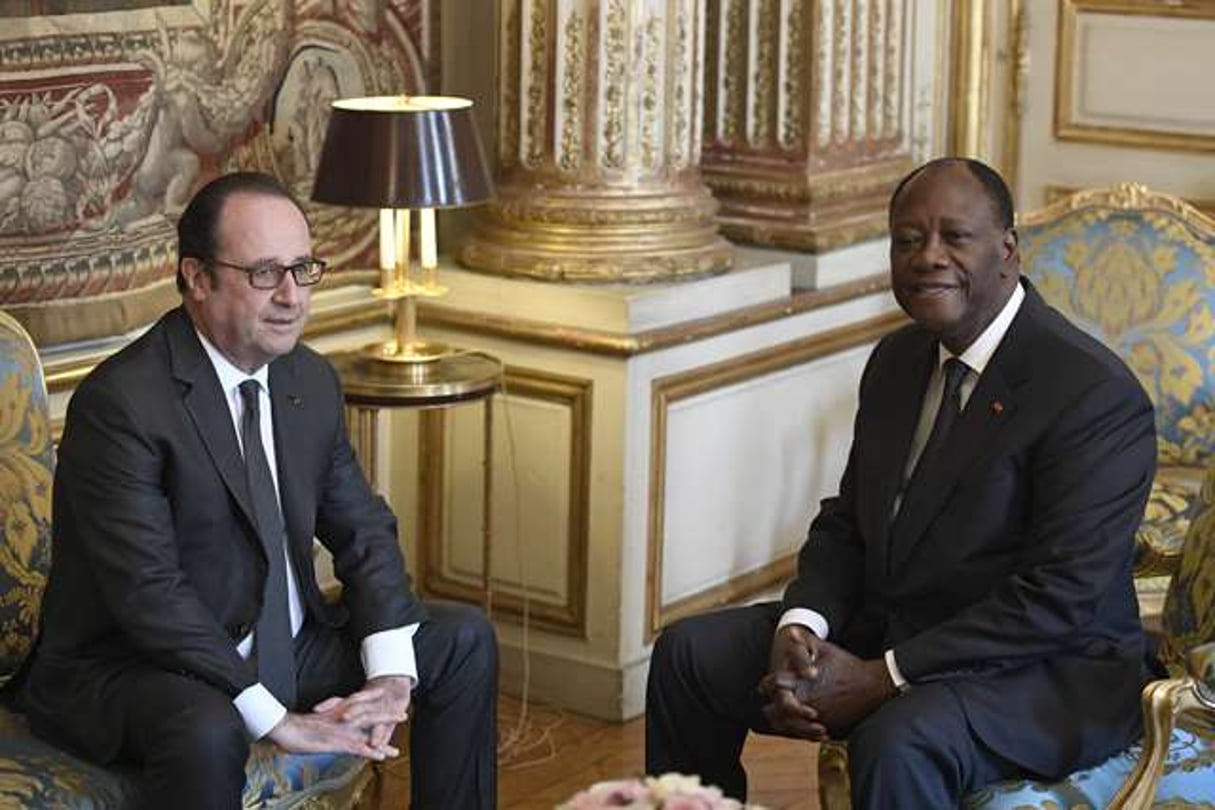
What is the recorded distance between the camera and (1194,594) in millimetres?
3672

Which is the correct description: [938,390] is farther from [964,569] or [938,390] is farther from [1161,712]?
[1161,712]

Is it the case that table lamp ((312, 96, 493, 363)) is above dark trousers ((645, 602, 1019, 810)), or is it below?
above

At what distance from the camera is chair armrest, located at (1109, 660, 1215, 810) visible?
10.8 ft

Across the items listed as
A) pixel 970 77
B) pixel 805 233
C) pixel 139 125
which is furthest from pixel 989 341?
pixel 970 77

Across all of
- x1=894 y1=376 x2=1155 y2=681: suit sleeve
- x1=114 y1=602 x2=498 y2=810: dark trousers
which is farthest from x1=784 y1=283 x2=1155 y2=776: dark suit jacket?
x1=114 y1=602 x2=498 y2=810: dark trousers

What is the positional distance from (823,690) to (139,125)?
6.13ft

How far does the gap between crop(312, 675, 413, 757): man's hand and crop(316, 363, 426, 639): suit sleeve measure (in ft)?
0.43

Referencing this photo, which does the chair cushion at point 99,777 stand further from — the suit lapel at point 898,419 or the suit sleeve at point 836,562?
the suit lapel at point 898,419

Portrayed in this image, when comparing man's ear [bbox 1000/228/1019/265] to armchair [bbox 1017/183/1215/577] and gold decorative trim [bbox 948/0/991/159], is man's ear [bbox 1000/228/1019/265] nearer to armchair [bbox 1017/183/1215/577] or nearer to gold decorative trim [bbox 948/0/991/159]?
armchair [bbox 1017/183/1215/577]

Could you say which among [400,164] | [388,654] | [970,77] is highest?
[970,77]

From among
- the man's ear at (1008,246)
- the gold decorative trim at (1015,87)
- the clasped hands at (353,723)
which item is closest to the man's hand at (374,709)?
the clasped hands at (353,723)

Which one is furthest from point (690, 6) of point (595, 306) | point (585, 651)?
point (585, 651)

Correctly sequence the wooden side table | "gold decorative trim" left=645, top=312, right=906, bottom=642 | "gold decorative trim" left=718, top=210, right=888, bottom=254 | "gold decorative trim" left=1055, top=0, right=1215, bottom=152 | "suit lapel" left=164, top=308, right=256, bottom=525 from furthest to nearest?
1. "gold decorative trim" left=1055, top=0, right=1215, bottom=152
2. "gold decorative trim" left=718, top=210, right=888, bottom=254
3. "gold decorative trim" left=645, top=312, right=906, bottom=642
4. the wooden side table
5. "suit lapel" left=164, top=308, right=256, bottom=525

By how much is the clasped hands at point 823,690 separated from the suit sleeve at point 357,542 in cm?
59
